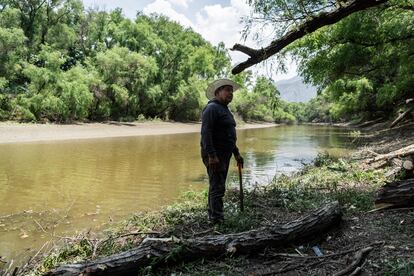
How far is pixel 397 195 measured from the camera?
535cm

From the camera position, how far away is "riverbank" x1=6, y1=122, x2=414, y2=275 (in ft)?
13.1

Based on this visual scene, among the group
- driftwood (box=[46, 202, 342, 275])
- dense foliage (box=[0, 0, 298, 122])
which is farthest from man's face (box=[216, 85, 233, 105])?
dense foliage (box=[0, 0, 298, 122])

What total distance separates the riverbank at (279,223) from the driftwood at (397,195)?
0.46 feet

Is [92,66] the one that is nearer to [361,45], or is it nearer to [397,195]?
[361,45]

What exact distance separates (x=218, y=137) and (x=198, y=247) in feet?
5.88

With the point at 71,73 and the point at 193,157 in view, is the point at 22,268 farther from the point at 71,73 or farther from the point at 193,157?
the point at 71,73

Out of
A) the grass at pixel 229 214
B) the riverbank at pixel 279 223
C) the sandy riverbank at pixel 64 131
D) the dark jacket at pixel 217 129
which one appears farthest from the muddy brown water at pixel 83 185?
the sandy riverbank at pixel 64 131

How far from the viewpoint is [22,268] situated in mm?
4707

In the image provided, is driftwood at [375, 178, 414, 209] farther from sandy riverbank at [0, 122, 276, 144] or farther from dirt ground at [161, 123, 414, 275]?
sandy riverbank at [0, 122, 276, 144]

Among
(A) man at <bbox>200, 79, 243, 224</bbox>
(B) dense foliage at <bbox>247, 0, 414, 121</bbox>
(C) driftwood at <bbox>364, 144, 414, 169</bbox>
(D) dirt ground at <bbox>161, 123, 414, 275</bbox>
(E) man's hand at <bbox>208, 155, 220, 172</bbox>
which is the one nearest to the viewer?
(D) dirt ground at <bbox>161, 123, 414, 275</bbox>

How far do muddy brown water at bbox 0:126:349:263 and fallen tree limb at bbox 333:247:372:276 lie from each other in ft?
12.4

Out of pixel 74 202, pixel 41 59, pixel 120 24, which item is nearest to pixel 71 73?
pixel 41 59

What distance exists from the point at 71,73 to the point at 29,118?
6973mm

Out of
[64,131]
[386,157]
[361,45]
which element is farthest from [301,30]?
[64,131]
